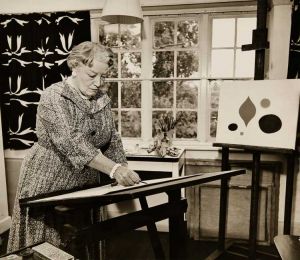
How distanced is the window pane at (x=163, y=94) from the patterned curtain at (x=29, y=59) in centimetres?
85

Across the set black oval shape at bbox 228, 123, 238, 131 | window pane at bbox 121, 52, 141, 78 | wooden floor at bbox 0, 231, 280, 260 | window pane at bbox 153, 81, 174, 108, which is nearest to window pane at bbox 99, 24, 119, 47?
window pane at bbox 121, 52, 141, 78

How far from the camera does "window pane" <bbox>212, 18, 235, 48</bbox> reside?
10.7 feet

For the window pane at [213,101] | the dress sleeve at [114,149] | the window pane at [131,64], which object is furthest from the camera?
the window pane at [131,64]

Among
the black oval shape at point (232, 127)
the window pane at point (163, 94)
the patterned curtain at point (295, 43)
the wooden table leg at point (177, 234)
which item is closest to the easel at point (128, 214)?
the wooden table leg at point (177, 234)

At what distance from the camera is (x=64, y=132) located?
149 cm

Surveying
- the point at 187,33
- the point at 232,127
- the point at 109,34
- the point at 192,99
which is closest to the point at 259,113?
the point at 232,127

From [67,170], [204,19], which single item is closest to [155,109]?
[204,19]

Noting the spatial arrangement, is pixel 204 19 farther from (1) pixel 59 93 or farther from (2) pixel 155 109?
(1) pixel 59 93

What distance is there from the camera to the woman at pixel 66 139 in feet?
4.90

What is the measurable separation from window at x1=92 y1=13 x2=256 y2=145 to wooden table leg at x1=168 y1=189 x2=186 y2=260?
5.65 feet

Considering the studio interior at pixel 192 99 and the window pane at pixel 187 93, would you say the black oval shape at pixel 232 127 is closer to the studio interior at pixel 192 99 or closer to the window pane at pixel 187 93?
the studio interior at pixel 192 99

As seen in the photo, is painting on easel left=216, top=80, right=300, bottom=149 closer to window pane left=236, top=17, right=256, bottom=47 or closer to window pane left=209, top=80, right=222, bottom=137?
window pane left=209, top=80, right=222, bottom=137

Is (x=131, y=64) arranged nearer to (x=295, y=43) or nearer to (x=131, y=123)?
(x=131, y=123)

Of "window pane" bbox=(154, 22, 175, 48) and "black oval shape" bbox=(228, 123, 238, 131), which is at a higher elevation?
"window pane" bbox=(154, 22, 175, 48)
